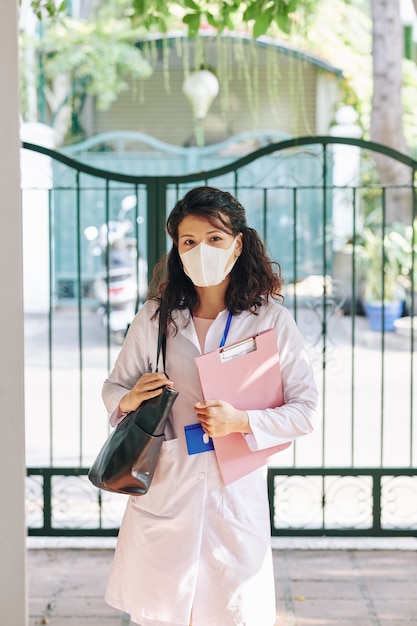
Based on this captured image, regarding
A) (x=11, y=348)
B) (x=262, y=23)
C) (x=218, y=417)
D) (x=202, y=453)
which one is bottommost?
(x=202, y=453)

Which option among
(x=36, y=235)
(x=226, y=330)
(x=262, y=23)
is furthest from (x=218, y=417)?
(x=36, y=235)

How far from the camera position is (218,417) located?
2365mm

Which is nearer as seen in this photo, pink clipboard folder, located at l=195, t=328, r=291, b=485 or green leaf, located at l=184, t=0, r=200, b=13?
pink clipboard folder, located at l=195, t=328, r=291, b=485

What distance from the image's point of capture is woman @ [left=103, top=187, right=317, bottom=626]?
2.45 metres

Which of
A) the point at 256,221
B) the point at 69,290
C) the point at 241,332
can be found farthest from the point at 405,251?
the point at 241,332

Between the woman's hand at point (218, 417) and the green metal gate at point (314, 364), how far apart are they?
2123 mm

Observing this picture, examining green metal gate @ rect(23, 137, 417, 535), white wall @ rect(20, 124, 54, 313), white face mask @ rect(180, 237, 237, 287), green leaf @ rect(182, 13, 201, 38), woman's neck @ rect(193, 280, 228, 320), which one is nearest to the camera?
white face mask @ rect(180, 237, 237, 287)

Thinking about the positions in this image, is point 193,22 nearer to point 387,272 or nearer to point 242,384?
point 242,384

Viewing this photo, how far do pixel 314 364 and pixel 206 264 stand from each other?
155 inches

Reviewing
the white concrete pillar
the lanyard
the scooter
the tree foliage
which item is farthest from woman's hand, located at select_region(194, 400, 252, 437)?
the scooter

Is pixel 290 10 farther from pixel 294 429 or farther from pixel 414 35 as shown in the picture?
pixel 414 35

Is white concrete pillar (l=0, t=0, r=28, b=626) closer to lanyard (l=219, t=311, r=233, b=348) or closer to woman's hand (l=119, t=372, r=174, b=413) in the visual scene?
woman's hand (l=119, t=372, r=174, b=413)

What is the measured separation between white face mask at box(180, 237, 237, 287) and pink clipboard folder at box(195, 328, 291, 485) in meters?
0.19

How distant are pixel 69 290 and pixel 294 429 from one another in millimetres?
10818
